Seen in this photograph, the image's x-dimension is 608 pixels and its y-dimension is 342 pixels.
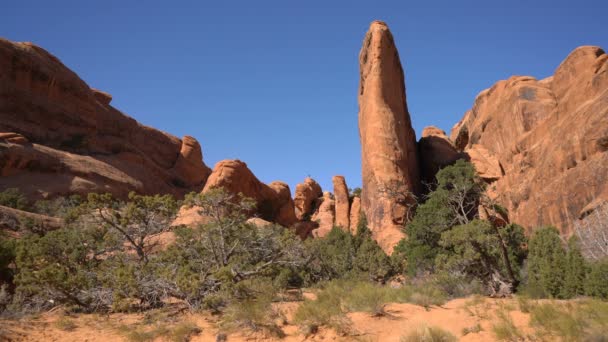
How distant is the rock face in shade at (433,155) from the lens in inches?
1261

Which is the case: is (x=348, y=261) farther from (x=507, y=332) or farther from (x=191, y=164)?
(x=191, y=164)

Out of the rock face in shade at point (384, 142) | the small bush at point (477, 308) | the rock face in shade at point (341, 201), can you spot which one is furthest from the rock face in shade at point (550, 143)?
the rock face in shade at point (341, 201)

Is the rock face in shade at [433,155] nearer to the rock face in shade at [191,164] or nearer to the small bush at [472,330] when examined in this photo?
the small bush at [472,330]

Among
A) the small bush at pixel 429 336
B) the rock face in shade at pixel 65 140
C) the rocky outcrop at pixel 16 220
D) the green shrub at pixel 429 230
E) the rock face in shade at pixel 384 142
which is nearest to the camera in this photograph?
the small bush at pixel 429 336

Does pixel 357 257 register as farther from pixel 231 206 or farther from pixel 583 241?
pixel 583 241

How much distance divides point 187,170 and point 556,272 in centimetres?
4694

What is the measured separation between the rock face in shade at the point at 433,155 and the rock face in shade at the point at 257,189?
52.0 ft

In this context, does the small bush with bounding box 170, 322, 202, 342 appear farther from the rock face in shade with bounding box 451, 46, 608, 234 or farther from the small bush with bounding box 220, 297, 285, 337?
the rock face in shade with bounding box 451, 46, 608, 234

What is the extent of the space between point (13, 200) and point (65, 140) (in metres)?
16.0

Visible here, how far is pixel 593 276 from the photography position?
11094 millimetres

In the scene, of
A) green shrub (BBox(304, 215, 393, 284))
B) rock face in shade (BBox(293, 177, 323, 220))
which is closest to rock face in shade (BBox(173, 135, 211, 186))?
rock face in shade (BBox(293, 177, 323, 220))

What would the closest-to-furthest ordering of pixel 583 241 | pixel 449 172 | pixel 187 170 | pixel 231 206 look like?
pixel 583 241, pixel 231 206, pixel 449 172, pixel 187 170

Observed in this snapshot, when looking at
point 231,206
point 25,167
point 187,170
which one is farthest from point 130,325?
point 187,170

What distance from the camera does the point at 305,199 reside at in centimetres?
5084
